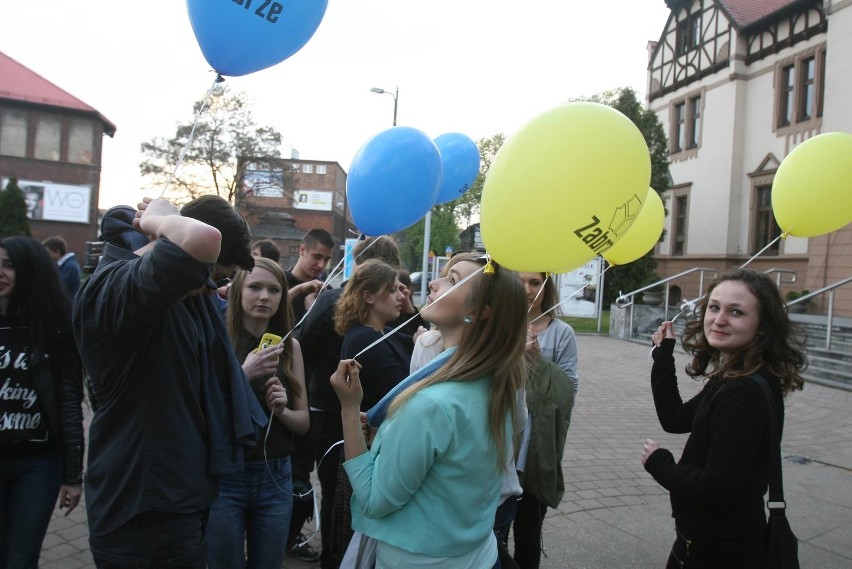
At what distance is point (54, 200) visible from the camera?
3544 centimetres

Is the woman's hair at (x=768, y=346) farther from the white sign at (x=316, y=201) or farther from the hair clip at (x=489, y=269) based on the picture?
the white sign at (x=316, y=201)

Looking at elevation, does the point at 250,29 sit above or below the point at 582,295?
above

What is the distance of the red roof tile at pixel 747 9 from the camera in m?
21.2

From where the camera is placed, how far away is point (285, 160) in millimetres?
38500

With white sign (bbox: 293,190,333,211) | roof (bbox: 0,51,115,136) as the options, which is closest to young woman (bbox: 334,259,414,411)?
roof (bbox: 0,51,115,136)

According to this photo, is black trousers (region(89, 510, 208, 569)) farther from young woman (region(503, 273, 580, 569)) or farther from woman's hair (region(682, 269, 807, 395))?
woman's hair (region(682, 269, 807, 395))

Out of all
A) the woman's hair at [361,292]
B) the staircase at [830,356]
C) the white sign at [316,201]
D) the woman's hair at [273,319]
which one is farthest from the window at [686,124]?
the white sign at [316,201]

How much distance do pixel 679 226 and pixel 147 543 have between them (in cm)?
2542

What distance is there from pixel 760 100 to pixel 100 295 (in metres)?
23.7

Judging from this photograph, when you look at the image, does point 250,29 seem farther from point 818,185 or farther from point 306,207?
point 306,207

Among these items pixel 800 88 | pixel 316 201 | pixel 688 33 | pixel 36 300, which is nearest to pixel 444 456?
pixel 36 300

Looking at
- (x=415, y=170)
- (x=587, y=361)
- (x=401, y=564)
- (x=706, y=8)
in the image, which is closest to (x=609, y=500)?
(x=415, y=170)

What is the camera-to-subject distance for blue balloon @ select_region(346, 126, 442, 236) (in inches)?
130

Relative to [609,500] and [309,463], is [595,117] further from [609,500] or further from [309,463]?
[609,500]
